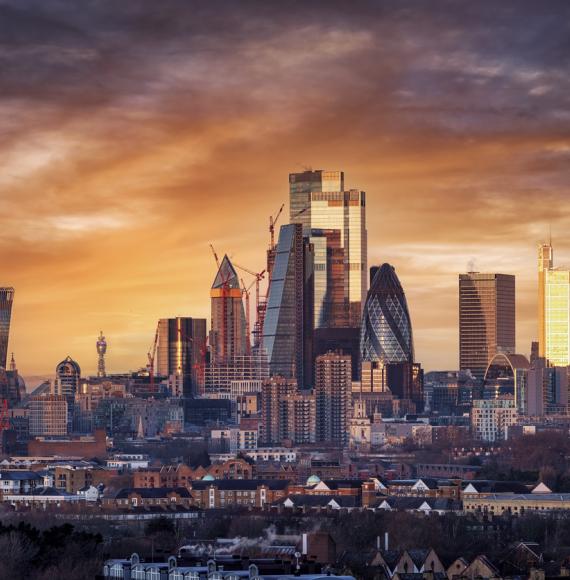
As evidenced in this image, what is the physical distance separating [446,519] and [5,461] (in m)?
72.1

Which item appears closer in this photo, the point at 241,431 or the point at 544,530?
the point at 544,530

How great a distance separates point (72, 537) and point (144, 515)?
135 ft

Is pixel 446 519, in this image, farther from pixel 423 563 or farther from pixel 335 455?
pixel 335 455

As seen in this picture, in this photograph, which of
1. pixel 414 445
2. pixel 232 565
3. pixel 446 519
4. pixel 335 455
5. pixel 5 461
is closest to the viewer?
pixel 232 565

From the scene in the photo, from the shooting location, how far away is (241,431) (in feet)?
632

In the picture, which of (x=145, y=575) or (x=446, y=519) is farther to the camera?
(x=446, y=519)

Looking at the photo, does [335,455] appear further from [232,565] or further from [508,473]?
[232,565]

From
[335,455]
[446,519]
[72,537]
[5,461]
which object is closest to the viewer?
[72,537]

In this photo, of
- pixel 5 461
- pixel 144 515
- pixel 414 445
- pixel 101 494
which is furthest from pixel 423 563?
pixel 414 445

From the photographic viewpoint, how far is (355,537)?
82.4m

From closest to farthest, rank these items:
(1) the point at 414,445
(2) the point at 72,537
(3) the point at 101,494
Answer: (2) the point at 72,537
(3) the point at 101,494
(1) the point at 414,445

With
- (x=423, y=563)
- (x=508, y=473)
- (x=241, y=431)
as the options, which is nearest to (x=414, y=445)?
(x=241, y=431)

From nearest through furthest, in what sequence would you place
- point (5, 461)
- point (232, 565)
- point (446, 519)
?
point (232, 565) → point (446, 519) → point (5, 461)

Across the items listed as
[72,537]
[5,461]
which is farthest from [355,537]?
[5,461]
